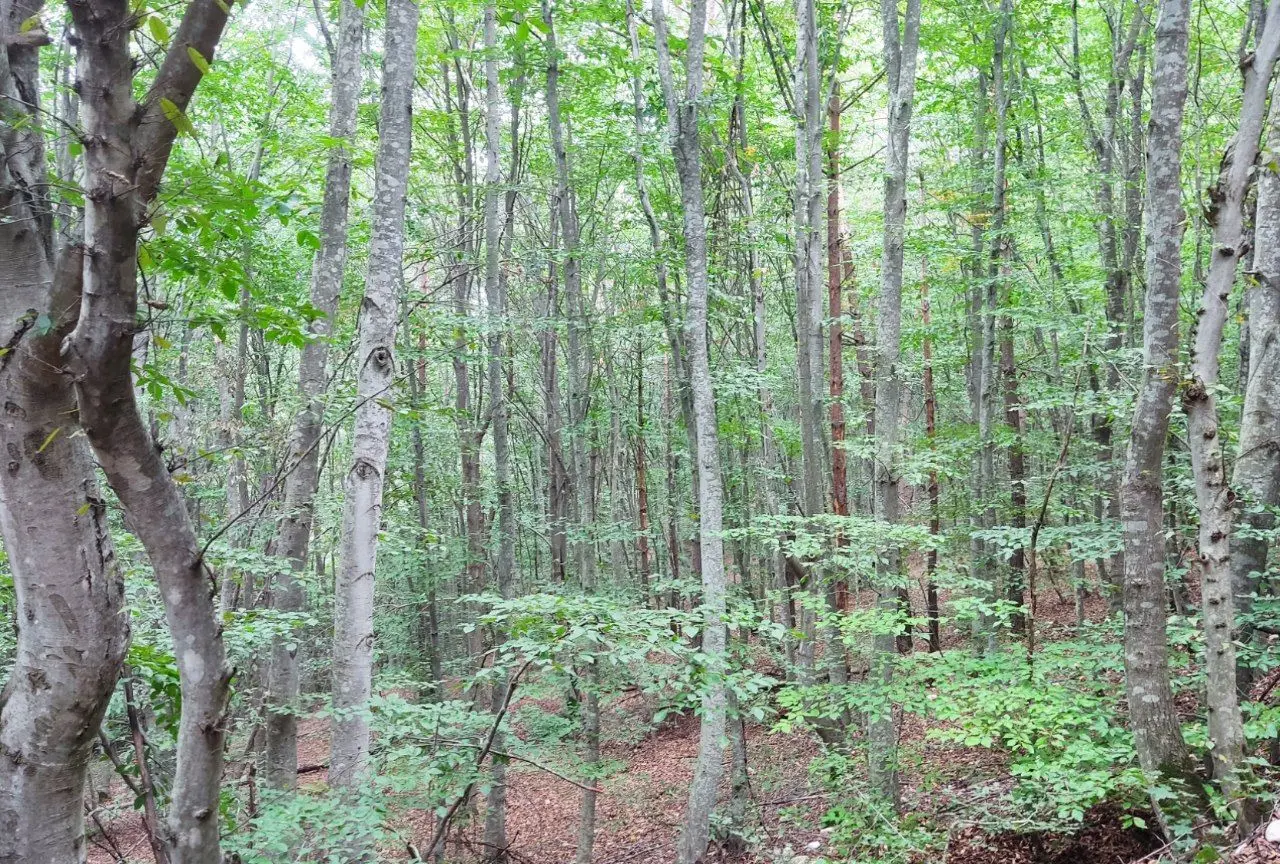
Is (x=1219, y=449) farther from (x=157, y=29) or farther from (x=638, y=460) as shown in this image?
(x=638, y=460)

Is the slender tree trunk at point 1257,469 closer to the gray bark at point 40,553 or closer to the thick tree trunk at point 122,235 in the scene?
the thick tree trunk at point 122,235

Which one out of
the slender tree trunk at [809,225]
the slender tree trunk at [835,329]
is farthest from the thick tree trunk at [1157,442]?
the slender tree trunk at [835,329]

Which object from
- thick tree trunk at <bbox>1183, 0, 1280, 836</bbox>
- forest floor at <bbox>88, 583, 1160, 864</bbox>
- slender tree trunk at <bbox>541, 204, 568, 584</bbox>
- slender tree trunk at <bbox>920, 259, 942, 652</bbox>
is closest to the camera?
thick tree trunk at <bbox>1183, 0, 1280, 836</bbox>

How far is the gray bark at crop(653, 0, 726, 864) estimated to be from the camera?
682 centimetres

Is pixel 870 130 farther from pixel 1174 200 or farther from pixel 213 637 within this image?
pixel 213 637

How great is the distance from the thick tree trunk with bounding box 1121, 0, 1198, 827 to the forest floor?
738 mm

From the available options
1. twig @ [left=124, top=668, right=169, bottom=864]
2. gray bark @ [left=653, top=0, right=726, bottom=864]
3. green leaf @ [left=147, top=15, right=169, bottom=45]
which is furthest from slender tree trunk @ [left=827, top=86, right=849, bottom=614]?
green leaf @ [left=147, top=15, right=169, bottom=45]

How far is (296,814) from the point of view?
4297 mm

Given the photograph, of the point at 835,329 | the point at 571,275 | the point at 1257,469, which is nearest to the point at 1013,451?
the point at 835,329

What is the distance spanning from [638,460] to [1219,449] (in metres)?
11.7

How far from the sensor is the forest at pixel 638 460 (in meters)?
2.16

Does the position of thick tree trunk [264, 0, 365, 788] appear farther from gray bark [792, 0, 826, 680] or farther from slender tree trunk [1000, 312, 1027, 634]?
slender tree trunk [1000, 312, 1027, 634]

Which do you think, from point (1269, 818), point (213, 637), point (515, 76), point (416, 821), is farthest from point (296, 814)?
point (515, 76)

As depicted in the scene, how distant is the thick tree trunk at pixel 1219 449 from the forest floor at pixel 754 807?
2.84ft
